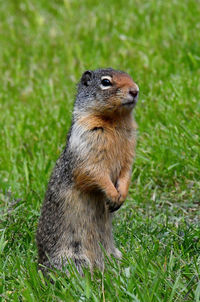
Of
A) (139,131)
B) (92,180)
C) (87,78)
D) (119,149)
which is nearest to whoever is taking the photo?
(92,180)

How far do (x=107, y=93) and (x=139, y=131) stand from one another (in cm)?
175

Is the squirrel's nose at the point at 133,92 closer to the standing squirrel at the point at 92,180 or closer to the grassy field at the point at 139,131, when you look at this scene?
the standing squirrel at the point at 92,180

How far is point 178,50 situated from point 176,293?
4.24 m

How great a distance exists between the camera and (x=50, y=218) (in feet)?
13.9

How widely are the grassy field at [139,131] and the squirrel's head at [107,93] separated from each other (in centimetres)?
90

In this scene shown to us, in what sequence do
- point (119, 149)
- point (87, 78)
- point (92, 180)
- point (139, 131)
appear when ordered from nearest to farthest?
1. point (92, 180)
2. point (119, 149)
3. point (87, 78)
4. point (139, 131)

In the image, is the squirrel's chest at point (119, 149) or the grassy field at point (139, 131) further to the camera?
the squirrel's chest at point (119, 149)

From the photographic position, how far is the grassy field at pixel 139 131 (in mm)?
3660

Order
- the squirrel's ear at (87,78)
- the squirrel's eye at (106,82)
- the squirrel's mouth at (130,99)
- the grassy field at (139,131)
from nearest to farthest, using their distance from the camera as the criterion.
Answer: the grassy field at (139,131), the squirrel's mouth at (130,99), the squirrel's eye at (106,82), the squirrel's ear at (87,78)

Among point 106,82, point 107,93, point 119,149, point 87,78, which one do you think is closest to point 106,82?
point 106,82

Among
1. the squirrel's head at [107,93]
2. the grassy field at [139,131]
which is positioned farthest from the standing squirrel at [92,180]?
the grassy field at [139,131]

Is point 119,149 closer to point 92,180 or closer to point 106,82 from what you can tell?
point 92,180

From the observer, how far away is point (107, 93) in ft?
13.8

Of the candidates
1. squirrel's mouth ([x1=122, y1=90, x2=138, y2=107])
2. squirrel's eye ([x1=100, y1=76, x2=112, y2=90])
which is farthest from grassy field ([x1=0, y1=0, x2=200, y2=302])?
squirrel's eye ([x1=100, y1=76, x2=112, y2=90])
